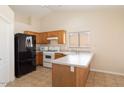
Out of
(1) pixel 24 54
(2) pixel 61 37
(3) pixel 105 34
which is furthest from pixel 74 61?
(2) pixel 61 37

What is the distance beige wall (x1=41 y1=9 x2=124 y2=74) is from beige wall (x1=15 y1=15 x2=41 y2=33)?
2150 mm

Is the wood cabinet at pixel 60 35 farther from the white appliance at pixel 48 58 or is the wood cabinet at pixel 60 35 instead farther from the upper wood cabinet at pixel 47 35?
the white appliance at pixel 48 58

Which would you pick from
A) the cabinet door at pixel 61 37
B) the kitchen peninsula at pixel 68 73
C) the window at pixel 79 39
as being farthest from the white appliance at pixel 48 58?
the kitchen peninsula at pixel 68 73

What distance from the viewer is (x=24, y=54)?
4.46 m

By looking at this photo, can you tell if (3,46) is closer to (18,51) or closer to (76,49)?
(18,51)

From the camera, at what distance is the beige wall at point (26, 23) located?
5.43 metres

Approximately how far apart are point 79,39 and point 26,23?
2941 mm

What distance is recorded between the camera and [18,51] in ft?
13.6

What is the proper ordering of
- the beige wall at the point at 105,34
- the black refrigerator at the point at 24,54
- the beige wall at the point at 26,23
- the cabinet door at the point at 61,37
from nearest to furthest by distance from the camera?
1. the black refrigerator at the point at 24,54
2. the beige wall at the point at 105,34
3. the beige wall at the point at 26,23
4. the cabinet door at the point at 61,37

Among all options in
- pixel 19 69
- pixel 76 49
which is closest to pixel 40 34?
pixel 76 49

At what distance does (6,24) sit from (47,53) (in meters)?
2.71

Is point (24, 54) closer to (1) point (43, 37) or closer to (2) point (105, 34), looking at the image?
(1) point (43, 37)

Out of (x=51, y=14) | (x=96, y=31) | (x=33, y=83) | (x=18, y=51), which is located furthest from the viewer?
(x=51, y=14)

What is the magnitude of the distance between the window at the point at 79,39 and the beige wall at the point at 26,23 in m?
2.21
